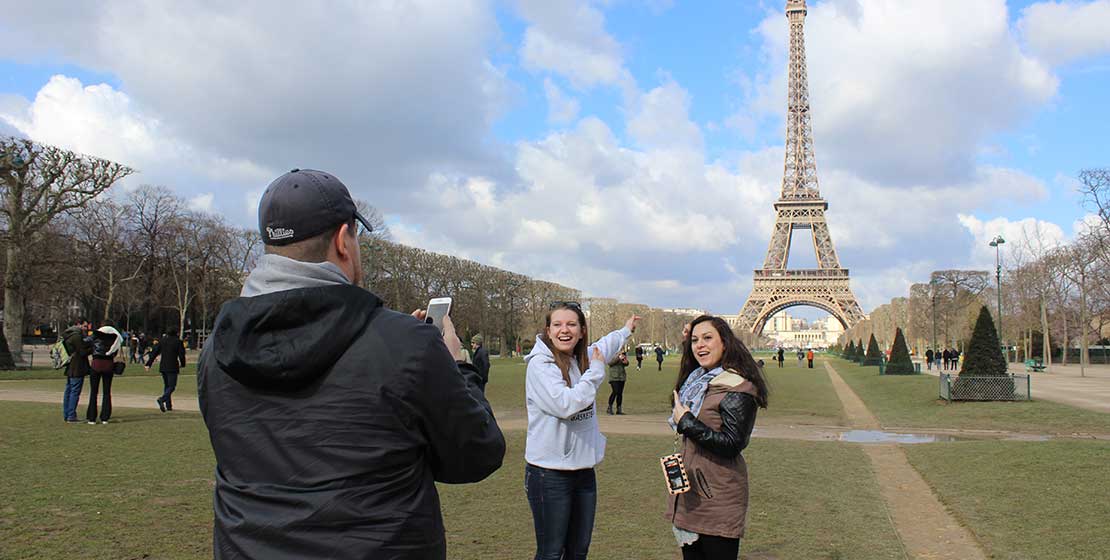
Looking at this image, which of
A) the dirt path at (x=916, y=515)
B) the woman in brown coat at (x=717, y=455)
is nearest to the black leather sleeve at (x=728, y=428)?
the woman in brown coat at (x=717, y=455)

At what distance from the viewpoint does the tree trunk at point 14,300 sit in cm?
3047

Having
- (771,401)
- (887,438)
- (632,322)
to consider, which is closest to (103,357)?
(632,322)

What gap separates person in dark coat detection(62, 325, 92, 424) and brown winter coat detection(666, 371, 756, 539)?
1188cm

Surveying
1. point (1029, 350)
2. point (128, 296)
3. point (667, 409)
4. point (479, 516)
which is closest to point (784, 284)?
point (1029, 350)

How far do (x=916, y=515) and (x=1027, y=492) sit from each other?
1.73 metres

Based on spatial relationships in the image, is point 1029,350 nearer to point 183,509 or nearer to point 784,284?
point 784,284

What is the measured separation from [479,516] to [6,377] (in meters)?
A: 25.6

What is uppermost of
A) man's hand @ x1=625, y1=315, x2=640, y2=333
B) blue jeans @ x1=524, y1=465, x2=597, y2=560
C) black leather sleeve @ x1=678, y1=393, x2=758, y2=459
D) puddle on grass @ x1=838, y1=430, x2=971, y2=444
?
man's hand @ x1=625, y1=315, x2=640, y2=333

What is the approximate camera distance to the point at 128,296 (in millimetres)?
51188

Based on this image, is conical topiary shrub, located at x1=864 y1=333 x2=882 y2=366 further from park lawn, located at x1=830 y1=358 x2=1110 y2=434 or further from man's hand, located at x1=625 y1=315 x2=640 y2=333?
man's hand, located at x1=625 y1=315 x2=640 y2=333

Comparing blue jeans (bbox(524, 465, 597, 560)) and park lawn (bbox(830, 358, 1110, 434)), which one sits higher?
blue jeans (bbox(524, 465, 597, 560))

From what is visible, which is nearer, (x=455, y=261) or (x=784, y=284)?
(x=455, y=261)

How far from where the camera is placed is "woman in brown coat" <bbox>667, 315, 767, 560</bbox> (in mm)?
3854

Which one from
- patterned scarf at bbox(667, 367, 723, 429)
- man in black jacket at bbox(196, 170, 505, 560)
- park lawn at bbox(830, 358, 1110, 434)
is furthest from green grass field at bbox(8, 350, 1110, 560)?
park lawn at bbox(830, 358, 1110, 434)
